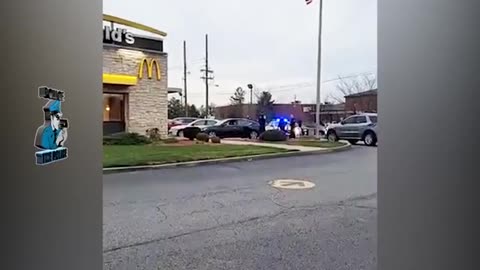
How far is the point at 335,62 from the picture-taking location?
1412 inches

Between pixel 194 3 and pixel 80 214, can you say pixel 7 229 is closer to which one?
pixel 80 214

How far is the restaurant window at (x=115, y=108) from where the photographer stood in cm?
1823

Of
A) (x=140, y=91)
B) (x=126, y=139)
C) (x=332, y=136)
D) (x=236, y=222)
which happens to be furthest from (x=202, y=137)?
(x=236, y=222)

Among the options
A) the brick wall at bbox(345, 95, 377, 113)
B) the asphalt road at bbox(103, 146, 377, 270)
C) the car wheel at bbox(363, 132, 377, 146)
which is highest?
the brick wall at bbox(345, 95, 377, 113)

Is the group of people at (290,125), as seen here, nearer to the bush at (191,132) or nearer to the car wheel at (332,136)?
the car wheel at (332,136)

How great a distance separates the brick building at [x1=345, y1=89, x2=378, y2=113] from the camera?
32188 millimetres

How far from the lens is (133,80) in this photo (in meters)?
18.0

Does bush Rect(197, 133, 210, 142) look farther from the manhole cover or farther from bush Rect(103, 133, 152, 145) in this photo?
the manhole cover

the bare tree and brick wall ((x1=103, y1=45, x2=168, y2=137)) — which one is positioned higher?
the bare tree

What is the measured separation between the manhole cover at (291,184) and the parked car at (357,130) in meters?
10.1

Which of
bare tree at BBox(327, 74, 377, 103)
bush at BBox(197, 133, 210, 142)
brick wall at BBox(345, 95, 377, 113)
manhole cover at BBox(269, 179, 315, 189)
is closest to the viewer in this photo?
manhole cover at BBox(269, 179, 315, 189)

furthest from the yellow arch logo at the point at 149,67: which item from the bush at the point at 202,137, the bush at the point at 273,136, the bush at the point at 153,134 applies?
the bush at the point at 273,136

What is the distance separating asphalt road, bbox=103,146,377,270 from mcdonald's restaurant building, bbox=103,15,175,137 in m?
8.51

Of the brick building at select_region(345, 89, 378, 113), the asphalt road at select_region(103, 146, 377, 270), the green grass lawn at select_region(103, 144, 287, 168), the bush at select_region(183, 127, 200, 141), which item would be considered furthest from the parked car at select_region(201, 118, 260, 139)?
the asphalt road at select_region(103, 146, 377, 270)
